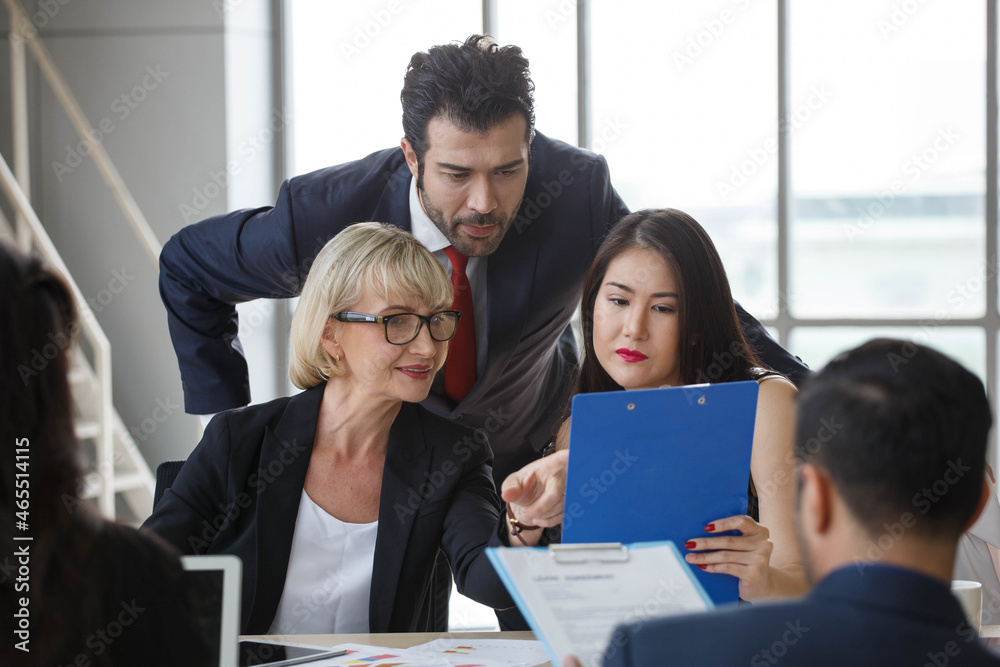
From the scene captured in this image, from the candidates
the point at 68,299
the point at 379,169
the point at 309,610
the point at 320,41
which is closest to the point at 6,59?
the point at 320,41

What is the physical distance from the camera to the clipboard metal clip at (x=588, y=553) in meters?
1.12

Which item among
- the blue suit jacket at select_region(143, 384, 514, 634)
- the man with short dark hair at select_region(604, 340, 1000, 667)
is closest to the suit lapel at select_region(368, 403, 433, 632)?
the blue suit jacket at select_region(143, 384, 514, 634)

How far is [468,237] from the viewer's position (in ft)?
7.32

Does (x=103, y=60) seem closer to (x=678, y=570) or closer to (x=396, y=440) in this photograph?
(x=396, y=440)

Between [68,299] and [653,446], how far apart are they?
81 cm

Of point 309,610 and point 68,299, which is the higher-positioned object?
point 68,299

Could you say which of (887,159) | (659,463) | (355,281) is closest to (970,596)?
(659,463)

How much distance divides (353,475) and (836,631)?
1308mm

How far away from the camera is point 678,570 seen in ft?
3.89

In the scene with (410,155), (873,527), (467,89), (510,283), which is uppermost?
(467,89)

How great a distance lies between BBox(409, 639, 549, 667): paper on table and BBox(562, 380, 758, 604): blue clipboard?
22cm

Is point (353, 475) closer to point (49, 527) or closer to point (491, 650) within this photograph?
point (491, 650)

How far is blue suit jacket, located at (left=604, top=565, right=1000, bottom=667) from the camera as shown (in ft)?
2.50

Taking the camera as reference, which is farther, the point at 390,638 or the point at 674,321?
the point at 674,321
